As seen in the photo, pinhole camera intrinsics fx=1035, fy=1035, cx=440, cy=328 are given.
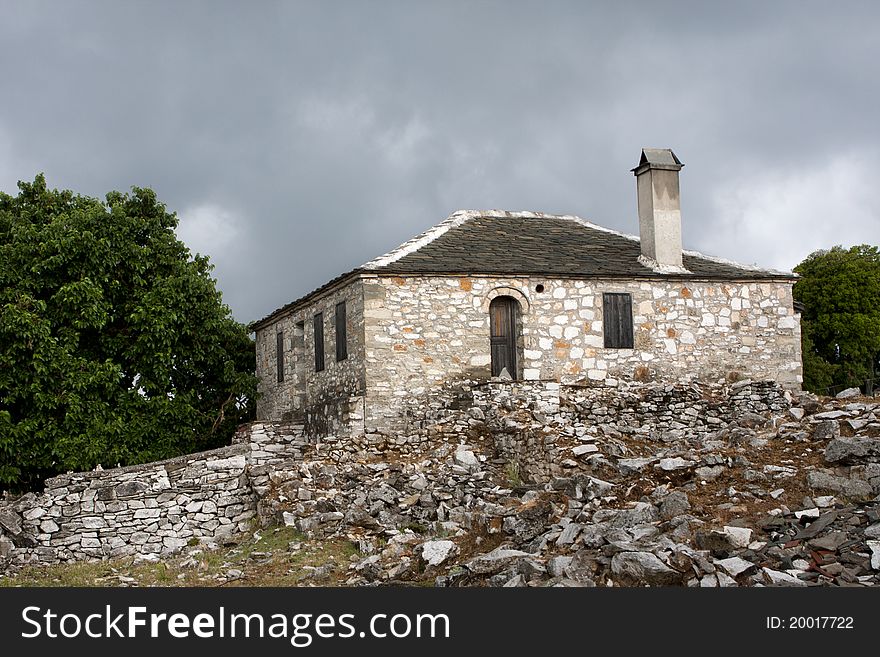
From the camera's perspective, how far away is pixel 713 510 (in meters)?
14.5

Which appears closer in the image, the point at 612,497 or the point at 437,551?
the point at 437,551

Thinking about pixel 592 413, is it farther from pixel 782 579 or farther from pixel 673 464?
pixel 782 579

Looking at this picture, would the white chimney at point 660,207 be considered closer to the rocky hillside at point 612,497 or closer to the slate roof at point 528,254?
the slate roof at point 528,254

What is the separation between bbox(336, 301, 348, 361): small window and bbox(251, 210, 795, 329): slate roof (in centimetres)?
63

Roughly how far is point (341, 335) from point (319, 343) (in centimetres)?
160

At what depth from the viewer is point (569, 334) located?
23.5 m

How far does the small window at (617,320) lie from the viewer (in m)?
23.8

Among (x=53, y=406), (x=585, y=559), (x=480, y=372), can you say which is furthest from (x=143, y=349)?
(x=585, y=559)

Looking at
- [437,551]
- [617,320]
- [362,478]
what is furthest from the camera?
[617,320]

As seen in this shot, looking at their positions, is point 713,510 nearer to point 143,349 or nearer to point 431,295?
point 431,295

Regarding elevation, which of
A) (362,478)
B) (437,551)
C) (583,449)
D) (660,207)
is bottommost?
(437,551)

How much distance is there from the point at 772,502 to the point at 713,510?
0.83 metres

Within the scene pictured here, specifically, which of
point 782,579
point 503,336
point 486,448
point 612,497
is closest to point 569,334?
point 503,336

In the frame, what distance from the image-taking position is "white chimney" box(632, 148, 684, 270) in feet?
81.8
